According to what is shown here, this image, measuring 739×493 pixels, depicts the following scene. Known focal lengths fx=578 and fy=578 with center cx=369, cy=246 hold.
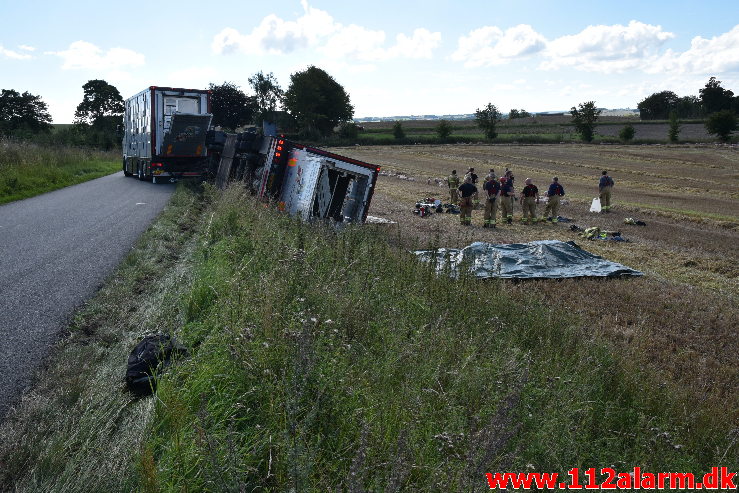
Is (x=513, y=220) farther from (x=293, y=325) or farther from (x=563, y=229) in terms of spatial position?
(x=293, y=325)

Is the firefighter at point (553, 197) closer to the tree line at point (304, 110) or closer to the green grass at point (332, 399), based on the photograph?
the green grass at point (332, 399)

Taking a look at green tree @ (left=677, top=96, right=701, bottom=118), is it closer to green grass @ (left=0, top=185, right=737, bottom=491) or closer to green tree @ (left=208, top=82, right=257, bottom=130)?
green tree @ (left=208, top=82, right=257, bottom=130)

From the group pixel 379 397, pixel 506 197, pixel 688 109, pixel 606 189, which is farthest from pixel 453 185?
pixel 688 109

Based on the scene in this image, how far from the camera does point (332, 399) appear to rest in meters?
3.76

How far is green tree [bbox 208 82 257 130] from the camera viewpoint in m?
72.0

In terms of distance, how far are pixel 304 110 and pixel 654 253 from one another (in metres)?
73.0

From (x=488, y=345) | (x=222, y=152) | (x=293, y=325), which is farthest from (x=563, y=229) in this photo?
(x=293, y=325)

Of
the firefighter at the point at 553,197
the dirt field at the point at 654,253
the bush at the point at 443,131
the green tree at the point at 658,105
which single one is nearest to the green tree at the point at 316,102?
the bush at the point at 443,131

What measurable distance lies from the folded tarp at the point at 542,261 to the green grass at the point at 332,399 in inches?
143

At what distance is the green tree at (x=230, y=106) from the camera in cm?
7200

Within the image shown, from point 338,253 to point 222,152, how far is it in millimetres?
13679

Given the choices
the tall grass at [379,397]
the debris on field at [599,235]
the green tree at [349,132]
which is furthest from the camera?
the green tree at [349,132]

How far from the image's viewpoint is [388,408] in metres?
3.88
